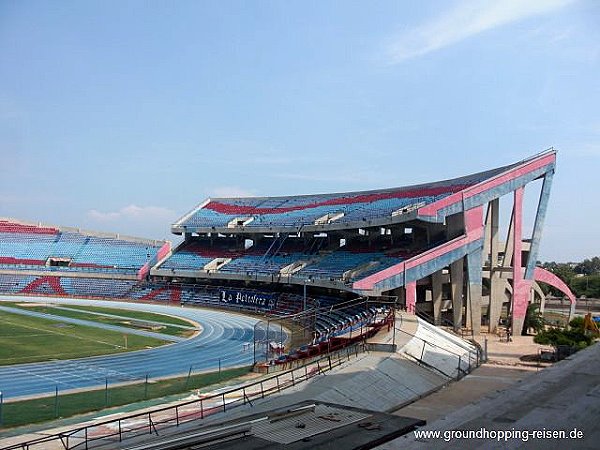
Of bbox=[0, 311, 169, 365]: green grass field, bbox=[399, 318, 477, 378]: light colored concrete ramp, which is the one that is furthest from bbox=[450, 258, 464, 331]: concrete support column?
bbox=[0, 311, 169, 365]: green grass field

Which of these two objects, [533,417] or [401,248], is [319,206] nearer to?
[401,248]

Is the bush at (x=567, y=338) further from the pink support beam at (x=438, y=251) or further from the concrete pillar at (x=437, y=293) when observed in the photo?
the concrete pillar at (x=437, y=293)

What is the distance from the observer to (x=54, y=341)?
29.7 meters

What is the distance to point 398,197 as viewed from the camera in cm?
4484

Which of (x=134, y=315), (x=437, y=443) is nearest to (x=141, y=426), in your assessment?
(x=437, y=443)

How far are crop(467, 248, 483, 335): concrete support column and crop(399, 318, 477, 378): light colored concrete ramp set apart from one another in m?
8.61

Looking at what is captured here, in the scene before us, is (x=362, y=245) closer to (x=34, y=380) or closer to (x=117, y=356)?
(x=117, y=356)

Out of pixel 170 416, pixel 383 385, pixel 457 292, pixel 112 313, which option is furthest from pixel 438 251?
pixel 112 313

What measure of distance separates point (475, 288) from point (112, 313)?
25455mm

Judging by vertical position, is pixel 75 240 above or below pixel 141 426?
above

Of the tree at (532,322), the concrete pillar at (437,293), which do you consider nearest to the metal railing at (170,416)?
the concrete pillar at (437,293)

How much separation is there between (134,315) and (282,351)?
1945 cm

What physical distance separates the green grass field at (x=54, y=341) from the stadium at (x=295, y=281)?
802mm

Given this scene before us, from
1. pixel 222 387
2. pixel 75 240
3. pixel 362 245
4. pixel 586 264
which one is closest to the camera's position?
pixel 222 387
